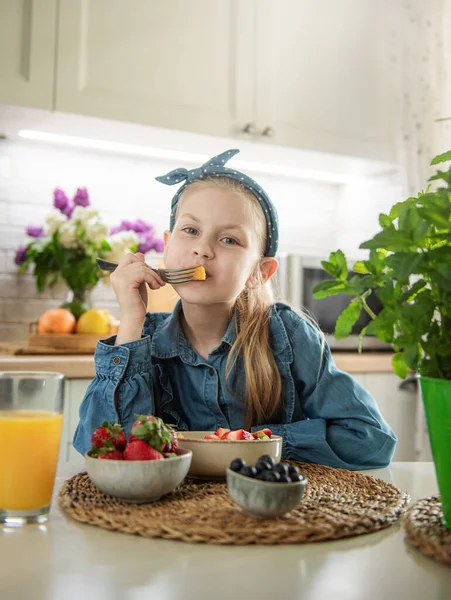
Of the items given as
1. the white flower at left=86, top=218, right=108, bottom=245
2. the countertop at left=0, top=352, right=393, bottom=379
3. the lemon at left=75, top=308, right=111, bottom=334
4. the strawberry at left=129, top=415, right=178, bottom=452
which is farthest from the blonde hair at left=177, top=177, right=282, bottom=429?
the white flower at left=86, top=218, right=108, bottom=245

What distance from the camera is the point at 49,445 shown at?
722 millimetres

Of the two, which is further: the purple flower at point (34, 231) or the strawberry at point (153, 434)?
the purple flower at point (34, 231)

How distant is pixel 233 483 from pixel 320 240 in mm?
2945

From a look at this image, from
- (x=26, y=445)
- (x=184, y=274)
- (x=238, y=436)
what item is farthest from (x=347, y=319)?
(x=184, y=274)

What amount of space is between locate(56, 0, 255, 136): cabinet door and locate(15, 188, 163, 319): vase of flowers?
15.0 inches

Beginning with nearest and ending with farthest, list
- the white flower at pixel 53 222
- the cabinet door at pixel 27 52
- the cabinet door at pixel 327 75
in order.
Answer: the cabinet door at pixel 27 52 → the white flower at pixel 53 222 → the cabinet door at pixel 327 75

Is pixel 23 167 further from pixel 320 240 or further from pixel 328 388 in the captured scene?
pixel 328 388

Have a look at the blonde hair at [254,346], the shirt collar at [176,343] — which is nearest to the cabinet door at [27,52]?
the blonde hair at [254,346]

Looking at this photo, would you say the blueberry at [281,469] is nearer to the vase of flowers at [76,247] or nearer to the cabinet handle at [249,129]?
the vase of flowers at [76,247]

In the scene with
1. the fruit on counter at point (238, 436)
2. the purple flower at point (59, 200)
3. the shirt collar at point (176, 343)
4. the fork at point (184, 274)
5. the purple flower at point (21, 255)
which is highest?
the purple flower at point (59, 200)

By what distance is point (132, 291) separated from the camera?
49.1 inches

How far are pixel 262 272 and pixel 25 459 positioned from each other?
2.69 ft

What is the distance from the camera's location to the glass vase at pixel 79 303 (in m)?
2.50

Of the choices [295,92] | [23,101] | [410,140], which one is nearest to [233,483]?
[23,101]
